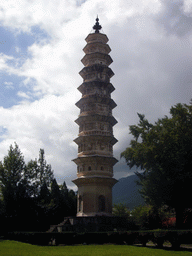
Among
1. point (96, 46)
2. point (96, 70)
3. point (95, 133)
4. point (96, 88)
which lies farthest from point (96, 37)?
point (95, 133)

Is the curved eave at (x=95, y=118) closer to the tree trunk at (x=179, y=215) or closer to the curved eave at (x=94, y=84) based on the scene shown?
the curved eave at (x=94, y=84)

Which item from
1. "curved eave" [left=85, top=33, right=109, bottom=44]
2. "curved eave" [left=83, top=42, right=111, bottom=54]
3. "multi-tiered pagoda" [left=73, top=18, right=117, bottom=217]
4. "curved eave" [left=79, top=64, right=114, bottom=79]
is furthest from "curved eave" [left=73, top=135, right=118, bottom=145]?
"curved eave" [left=85, top=33, right=109, bottom=44]

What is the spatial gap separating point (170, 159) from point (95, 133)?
12.5m

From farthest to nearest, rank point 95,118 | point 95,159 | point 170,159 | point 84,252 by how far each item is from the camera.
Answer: point 95,118
point 95,159
point 170,159
point 84,252

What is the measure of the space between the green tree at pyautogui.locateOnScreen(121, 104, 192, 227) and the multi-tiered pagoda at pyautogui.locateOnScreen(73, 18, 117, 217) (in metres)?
6.52

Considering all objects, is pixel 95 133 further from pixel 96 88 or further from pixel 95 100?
pixel 96 88

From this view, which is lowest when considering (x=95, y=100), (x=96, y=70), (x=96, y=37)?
(x=95, y=100)

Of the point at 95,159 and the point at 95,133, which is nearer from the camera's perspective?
the point at 95,159

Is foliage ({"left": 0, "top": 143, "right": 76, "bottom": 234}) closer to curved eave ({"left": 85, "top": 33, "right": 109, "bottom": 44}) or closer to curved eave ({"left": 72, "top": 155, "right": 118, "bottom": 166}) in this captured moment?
curved eave ({"left": 72, "top": 155, "right": 118, "bottom": 166})

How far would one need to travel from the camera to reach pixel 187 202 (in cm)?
2636

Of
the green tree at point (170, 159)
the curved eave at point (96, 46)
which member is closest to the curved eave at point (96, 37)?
the curved eave at point (96, 46)

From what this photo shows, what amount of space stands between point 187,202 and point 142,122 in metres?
11.8

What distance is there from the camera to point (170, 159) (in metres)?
26.5

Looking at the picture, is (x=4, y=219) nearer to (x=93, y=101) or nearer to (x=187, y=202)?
(x=93, y=101)
